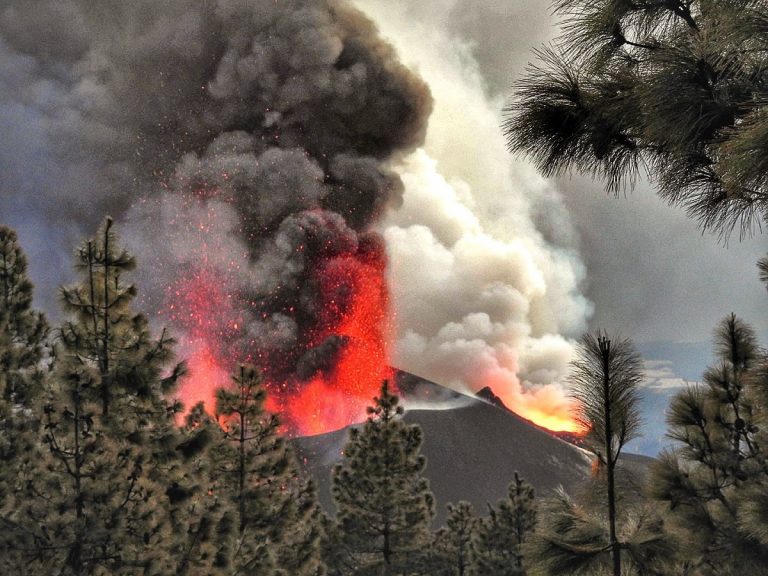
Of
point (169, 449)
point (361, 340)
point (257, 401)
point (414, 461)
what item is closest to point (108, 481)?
point (169, 449)

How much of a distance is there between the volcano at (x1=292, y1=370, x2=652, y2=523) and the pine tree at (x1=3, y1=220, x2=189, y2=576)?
395 feet

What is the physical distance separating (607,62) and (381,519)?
2313cm

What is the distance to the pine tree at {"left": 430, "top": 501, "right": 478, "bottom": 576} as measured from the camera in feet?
96.8

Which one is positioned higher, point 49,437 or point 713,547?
point 49,437

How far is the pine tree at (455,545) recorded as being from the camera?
2952cm

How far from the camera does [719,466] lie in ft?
25.2

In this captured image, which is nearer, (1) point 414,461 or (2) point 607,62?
(2) point 607,62

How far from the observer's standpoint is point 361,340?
178m

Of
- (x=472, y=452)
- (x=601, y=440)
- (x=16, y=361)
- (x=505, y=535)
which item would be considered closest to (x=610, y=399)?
(x=601, y=440)

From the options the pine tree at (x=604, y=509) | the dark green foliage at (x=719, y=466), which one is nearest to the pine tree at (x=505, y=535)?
the dark green foliage at (x=719, y=466)

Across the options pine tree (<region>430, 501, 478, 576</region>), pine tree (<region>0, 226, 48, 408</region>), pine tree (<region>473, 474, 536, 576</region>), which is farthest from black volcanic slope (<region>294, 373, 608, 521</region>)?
pine tree (<region>0, 226, 48, 408</region>)

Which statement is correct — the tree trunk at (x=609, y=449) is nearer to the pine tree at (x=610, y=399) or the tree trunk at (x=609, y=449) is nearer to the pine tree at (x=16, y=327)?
the pine tree at (x=610, y=399)

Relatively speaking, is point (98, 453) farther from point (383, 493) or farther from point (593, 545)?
point (383, 493)

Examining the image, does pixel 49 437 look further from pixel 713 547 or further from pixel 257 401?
pixel 713 547
